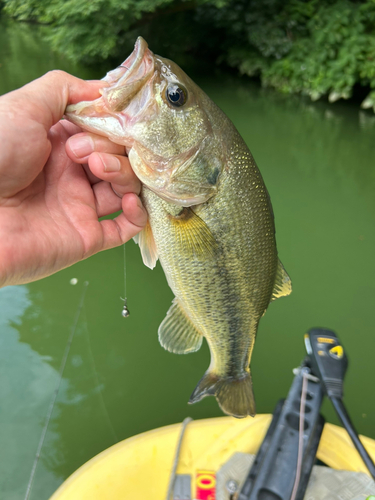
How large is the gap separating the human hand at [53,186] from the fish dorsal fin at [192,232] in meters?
0.19

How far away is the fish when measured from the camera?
118 centimetres

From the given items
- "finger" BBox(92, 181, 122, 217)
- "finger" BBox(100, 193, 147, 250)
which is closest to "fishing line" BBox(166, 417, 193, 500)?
"finger" BBox(100, 193, 147, 250)

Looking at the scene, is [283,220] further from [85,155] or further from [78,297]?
[85,155]

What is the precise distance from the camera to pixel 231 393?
5.38 ft

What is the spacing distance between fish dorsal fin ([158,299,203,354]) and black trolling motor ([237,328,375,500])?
1.82 ft

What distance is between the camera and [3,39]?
51.6 ft

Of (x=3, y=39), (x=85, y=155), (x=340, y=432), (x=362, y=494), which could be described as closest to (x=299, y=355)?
(x=340, y=432)

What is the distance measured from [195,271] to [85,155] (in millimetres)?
564

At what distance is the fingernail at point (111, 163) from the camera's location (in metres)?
1.26

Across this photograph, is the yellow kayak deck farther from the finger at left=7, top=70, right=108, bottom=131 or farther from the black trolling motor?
the finger at left=7, top=70, right=108, bottom=131

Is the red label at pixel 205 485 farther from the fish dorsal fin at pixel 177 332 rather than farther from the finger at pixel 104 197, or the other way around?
the finger at pixel 104 197

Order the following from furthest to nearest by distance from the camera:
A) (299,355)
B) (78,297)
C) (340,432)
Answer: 1. (78,297)
2. (299,355)
3. (340,432)

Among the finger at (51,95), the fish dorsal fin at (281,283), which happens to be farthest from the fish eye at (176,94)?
the fish dorsal fin at (281,283)

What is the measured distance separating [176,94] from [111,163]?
1.00 feet
